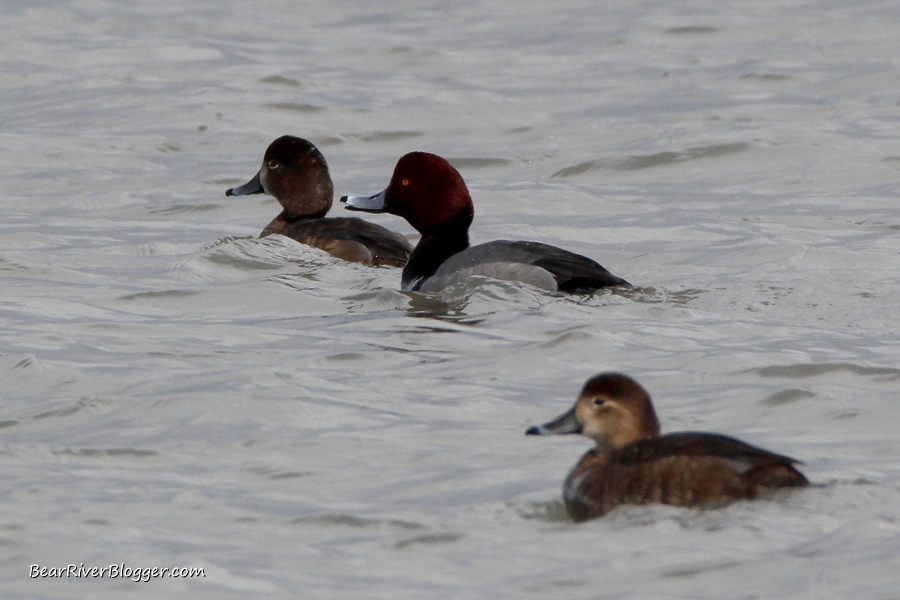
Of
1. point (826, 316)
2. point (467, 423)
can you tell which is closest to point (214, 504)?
point (467, 423)

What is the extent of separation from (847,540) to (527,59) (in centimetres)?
1197

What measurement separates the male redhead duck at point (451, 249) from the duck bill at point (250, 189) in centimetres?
131

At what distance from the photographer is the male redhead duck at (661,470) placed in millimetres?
4273

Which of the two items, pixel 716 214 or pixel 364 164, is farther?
pixel 364 164

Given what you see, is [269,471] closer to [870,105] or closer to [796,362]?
[796,362]

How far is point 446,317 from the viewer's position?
729 cm

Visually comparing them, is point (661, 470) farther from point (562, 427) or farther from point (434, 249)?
point (434, 249)

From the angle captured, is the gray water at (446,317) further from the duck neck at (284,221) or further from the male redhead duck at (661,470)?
the duck neck at (284,221)

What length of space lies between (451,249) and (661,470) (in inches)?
158

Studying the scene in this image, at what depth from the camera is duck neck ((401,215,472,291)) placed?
7.97 meters

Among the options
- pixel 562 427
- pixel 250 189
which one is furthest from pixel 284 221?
pixel 562 427

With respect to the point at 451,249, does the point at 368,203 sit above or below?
above

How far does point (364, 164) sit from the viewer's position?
12438 mm

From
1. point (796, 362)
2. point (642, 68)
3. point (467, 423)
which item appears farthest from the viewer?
point (642, 68)
